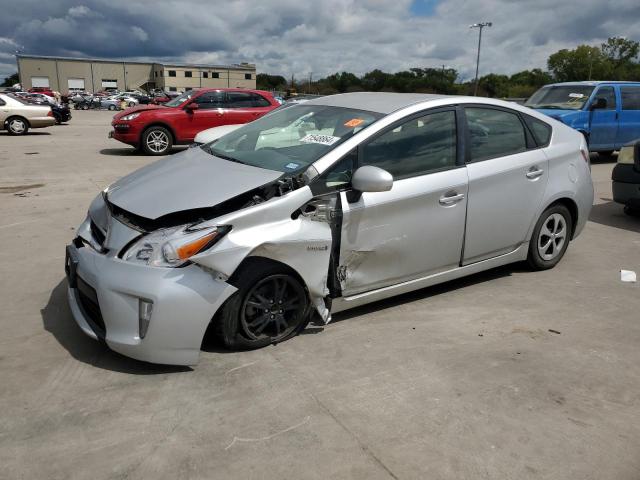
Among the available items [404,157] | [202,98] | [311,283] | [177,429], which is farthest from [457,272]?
[202,98]

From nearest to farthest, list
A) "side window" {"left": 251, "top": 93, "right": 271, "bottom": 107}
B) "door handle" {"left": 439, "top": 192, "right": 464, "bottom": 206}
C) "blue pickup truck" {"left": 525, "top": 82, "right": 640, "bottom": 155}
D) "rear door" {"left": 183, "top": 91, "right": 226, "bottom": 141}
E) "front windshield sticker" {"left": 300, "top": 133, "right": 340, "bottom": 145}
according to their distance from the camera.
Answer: "front windshield sticker" {"left": 300, "top": 133, "right": 340, "bottom": 145}
"door handle" {"left": 439, "top": 192, "right": 464, "bottom": 206}
"blue pickup truck" {"left": 525, "top": 82, "right": 640, "bottom": 155}
"rear door" {"left": 183, "top": 91, "right": 226, "bottom": 141}
"side window" {"left": 251, "top": 93, "right": 271, "bottom": 107}

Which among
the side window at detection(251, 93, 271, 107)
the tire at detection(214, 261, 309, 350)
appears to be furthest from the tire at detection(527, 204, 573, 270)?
the side window at detection(251, 93, 271, 107)

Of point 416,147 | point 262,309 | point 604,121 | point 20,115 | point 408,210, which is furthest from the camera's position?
point 20,115

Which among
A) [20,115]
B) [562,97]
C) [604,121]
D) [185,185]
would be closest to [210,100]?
[20,115]

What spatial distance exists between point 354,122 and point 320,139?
287 millimetres

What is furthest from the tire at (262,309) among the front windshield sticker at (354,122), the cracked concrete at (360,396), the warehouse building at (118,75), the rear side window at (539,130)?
the warehouse building at (118,75)

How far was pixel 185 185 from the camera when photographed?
3.54 m

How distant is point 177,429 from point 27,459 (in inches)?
26.2

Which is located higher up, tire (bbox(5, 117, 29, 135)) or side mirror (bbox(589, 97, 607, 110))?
side mirror (bbox(589, 97, 607, 110))

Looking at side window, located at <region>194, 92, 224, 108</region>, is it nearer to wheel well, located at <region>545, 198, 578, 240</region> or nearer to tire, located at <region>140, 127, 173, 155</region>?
tire, located at <region>140, 127, 173, 155</region>

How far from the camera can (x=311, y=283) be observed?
11.5ft

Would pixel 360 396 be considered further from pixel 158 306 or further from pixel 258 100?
→ pixel 258 100

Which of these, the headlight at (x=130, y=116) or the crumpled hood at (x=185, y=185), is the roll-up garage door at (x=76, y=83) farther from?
the crumpled hood at (x=185, y=185)

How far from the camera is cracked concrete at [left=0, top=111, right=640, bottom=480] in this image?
2502mm
